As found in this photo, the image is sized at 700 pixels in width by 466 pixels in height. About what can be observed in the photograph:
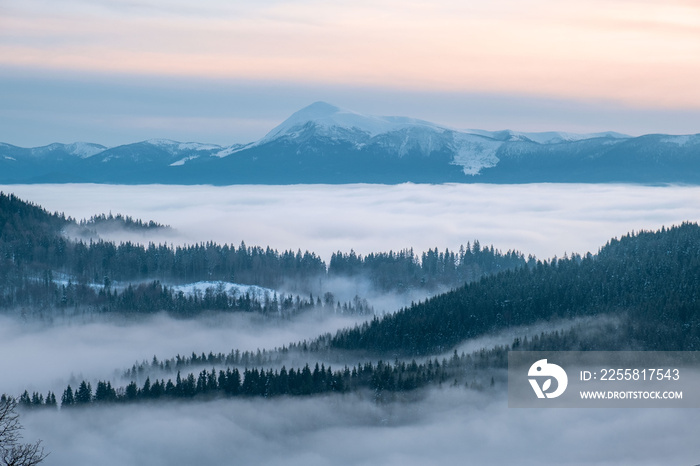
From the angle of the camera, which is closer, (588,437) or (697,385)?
(588,437)

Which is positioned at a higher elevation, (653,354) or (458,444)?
(653,354)

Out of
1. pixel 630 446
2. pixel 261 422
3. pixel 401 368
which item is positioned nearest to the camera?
pixel 630 446

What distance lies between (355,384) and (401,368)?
1125 centimetres

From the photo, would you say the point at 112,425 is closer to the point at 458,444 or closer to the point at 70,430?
the point at 70,430

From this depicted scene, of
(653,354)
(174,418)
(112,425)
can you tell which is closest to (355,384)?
(174,418)

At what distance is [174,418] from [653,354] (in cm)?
10100

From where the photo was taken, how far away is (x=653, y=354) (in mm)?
197250

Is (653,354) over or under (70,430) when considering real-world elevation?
over

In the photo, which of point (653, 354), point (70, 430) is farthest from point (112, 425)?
point (653, 354)

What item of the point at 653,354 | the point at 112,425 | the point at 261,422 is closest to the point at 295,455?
the point at 261,422

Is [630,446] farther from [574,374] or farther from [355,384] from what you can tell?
[355,384]

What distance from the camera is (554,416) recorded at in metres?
184

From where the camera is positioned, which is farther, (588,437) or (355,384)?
(355,384)

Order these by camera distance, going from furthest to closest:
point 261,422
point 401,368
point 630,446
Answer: point 401,368 → point 261,422 → point 630,446
